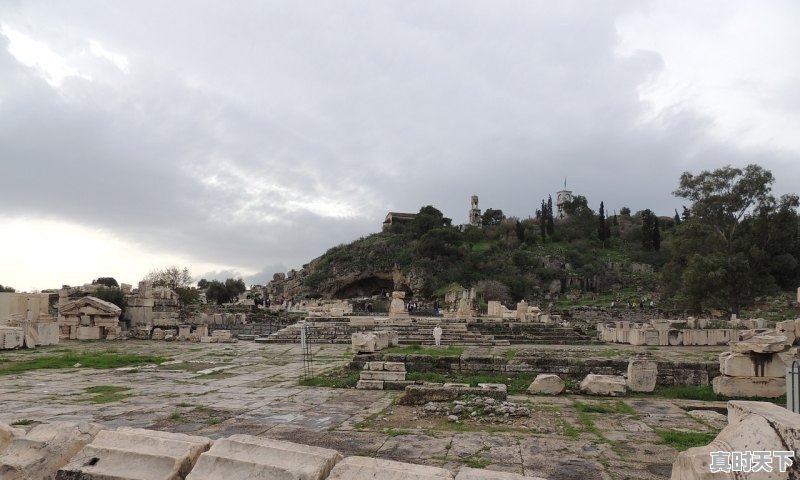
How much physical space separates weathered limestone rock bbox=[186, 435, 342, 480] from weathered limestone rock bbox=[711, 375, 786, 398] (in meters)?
8.54

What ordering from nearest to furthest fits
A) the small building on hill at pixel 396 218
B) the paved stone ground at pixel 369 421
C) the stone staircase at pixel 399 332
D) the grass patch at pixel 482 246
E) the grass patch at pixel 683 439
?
1. the paved stone ground at pixel 369 421
2. the grass patch at pixel 683 439
3. the stone staircase at pixel 399 332
4. the grass patch at pixel 482 246
5. the small building on hill at pixel 396 218

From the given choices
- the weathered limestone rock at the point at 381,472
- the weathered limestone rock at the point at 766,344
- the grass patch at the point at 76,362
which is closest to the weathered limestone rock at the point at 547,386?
the weathered limestone rock at the point at 766,344

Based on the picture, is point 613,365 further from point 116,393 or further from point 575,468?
point 116,393

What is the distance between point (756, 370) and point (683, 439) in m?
4.35

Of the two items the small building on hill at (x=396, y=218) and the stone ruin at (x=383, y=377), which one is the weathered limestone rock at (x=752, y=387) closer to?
the stone ruin at (x=383, y=377)

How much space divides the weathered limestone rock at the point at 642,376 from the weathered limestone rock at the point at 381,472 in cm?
788

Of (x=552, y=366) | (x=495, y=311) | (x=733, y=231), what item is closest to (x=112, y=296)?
(x=495, y=311)

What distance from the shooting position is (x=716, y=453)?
2.84m

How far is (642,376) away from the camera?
31.3 ft

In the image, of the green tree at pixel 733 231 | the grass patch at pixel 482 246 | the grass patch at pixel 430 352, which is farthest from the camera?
the grass patch at pixel 482 246

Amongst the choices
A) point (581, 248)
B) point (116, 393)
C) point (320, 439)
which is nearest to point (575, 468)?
point (320, 439)

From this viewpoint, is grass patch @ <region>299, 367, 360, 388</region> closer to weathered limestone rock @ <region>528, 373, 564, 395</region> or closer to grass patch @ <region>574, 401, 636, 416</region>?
weathered limestone rock @ <region>528, 373, 564, 395</region>

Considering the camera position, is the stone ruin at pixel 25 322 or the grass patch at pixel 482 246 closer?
the stone ruin at pixel 25 322

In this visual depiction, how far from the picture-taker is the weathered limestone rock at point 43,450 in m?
3.30
